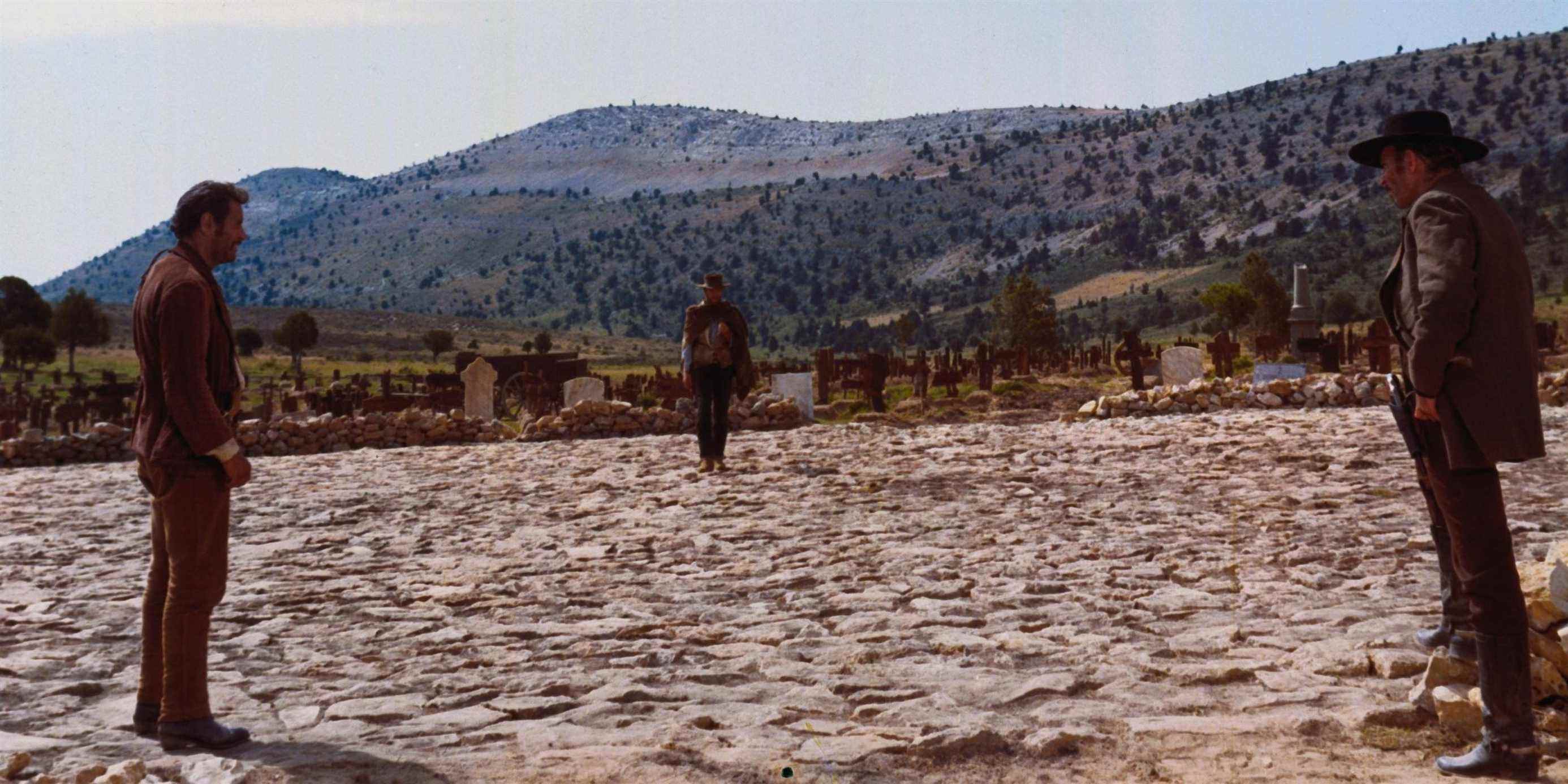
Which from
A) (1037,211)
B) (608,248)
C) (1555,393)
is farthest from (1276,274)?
(608,248)

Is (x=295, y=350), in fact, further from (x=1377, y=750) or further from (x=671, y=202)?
(x=671, y=202)

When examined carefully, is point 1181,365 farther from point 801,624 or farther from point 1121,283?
point 1121,283

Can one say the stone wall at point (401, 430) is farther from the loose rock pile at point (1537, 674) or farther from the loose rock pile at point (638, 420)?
the loose rock pile at point (1537, 674)

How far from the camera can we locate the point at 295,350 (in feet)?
211

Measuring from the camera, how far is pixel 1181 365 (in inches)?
909

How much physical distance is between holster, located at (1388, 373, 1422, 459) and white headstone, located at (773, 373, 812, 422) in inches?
657

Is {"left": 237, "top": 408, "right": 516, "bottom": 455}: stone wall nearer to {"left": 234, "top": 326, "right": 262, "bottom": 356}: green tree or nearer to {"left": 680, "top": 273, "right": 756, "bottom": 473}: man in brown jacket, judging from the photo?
{"left": 680, "top": 273, "right": 756, "bottom": 473}: man in brown jacket

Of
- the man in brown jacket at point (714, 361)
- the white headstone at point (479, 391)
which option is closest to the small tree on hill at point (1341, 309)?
the white headstone at point (479, 391)

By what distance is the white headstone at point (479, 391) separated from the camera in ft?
74.5

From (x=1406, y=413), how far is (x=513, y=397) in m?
29.4

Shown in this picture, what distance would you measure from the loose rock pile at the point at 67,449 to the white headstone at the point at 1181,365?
16678mm

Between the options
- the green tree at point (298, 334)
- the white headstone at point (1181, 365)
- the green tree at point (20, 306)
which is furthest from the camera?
the green tree at point (298, 334)

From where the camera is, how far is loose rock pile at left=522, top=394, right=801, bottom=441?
20.3 m

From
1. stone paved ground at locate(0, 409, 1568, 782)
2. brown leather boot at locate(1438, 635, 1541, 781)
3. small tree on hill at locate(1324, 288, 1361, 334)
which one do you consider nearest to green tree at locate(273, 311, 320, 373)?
small tree on hill at locate(1324, 288, 1361, 334)
